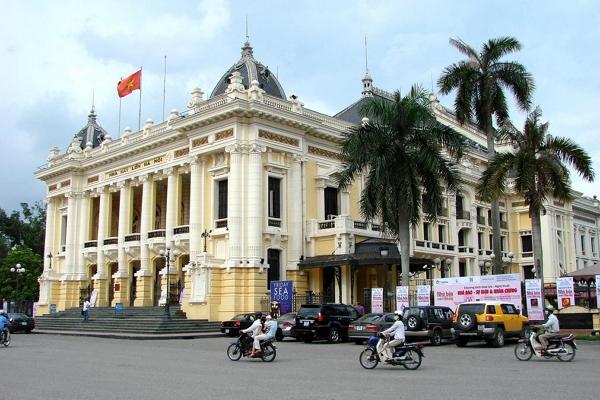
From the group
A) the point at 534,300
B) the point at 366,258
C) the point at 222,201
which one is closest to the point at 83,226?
the point at 222,201

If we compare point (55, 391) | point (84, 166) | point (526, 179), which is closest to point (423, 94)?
point (526, 179)

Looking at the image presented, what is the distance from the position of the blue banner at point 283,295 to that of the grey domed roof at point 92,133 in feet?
90.9

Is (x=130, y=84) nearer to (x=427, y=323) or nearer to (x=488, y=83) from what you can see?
(x=488, y=83)

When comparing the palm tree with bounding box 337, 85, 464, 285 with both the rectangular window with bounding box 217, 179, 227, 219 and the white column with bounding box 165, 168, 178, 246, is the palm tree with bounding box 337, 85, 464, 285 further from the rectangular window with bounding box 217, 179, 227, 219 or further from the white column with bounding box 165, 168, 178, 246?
the white column with bounding box 165, 168, 178, 246

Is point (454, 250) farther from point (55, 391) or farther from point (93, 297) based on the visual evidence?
point (55, 391)

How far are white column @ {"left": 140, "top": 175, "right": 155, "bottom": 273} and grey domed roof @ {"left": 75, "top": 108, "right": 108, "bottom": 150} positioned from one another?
13.5 metres

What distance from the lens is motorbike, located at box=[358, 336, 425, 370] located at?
16.2 m

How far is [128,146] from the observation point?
46031 millimetres

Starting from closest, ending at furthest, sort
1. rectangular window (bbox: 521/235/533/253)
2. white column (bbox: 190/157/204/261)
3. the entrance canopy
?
the entrance canopy → white column (bbox: 190/157/204/261) → rectangular window (bbox: 521/235/533/253)

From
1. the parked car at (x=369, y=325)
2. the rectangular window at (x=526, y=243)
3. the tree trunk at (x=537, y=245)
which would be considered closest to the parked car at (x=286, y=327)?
the parked car at (x=369, y=325)

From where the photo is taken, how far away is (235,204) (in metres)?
37.1

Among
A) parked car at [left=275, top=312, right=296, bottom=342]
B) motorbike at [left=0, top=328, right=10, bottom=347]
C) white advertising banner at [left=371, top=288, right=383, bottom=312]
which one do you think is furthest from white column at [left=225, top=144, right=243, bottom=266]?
motorbike at [left=0, top=328, right=10, bottom=347]

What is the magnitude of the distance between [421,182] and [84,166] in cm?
3014

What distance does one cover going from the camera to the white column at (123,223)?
150 ft
